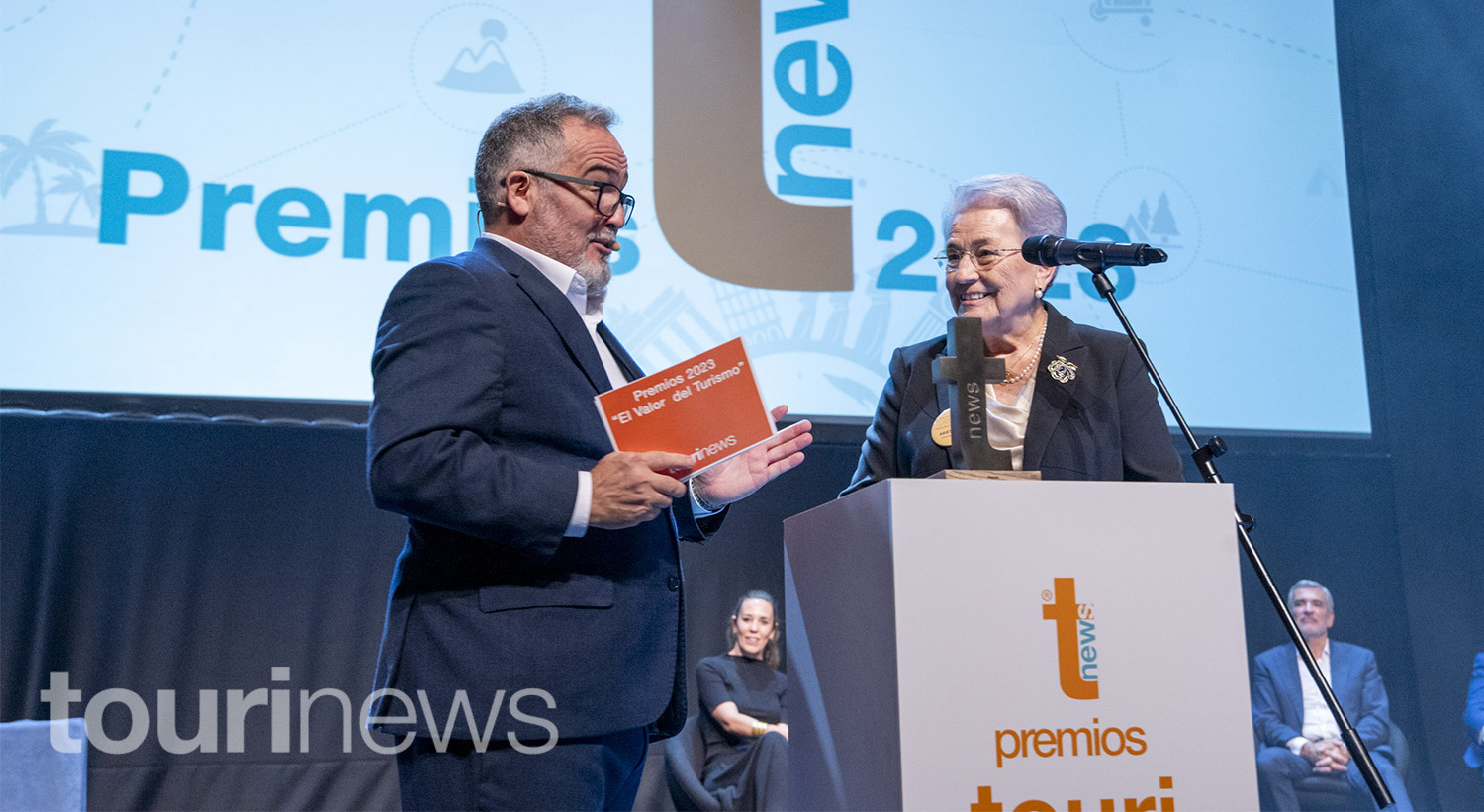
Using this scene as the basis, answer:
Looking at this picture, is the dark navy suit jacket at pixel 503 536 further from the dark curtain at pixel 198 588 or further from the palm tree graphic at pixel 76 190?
the dark curtain at pixel 198 588

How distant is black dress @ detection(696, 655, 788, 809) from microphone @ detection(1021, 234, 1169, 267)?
2999mm

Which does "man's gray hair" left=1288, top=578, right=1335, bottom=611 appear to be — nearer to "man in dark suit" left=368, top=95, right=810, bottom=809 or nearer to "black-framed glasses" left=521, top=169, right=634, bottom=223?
"man in dark suit" left=368, top=95, right=810, bottom=809

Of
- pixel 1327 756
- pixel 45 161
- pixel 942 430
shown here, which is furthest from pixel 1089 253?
pixel 1327 756

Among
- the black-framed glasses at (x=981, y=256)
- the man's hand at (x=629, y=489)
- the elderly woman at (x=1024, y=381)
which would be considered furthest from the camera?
the black-framed glasses at (x=981, y=256)

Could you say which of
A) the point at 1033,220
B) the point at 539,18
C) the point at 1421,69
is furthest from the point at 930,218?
the point at 1421,69

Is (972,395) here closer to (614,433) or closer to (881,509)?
(881,509)

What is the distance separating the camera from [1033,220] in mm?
2141

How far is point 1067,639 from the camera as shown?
1355 millimetres

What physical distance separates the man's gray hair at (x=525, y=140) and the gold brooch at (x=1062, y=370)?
91 centimetres

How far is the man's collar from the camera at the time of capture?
1.66 m

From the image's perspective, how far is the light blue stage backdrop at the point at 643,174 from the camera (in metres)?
3.64

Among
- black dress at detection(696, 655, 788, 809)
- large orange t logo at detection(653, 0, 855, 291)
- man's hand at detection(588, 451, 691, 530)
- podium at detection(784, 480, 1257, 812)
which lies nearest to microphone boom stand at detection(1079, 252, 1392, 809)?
podium at detection(784, 480, 1257, 812)

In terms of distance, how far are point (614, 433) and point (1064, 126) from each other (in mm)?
3463

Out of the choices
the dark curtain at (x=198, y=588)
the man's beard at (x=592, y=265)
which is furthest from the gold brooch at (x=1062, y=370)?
the dark curtain at (x=198, y=588)
